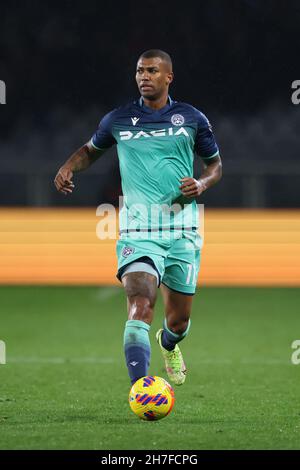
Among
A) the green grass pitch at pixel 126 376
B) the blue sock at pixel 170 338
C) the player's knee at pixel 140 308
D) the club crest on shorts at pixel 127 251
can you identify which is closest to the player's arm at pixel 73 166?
the club crest on shorts at pixel 127 251

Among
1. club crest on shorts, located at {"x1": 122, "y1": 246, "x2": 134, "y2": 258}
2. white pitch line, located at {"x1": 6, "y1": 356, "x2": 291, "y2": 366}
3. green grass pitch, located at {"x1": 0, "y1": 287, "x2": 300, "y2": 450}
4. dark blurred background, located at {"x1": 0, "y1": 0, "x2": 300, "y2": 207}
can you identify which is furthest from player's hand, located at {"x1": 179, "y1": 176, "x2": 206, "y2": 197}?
dark blurred background, located at {"x1": 0, "y1": 0, "x2": 300, "y2": 207}

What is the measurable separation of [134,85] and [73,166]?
12.2 m

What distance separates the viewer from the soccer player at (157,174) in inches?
258

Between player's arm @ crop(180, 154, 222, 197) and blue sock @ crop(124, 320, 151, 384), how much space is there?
0.87m

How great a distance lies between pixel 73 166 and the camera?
6.96 m

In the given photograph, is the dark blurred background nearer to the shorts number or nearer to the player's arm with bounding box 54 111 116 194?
the player's arm with bounding box 54 111 116 194

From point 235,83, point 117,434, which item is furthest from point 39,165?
point 117,434

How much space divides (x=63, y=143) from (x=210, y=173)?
1310 centimetres

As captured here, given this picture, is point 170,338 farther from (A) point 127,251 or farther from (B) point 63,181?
(B) point 63,181

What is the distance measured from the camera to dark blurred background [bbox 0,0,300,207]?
18.3 m

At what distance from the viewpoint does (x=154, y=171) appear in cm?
666

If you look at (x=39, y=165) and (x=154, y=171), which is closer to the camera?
(x=154, y=171)

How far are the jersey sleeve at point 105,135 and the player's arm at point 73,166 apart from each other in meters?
0.05

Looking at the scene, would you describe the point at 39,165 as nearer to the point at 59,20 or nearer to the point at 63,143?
the point at 63,143
